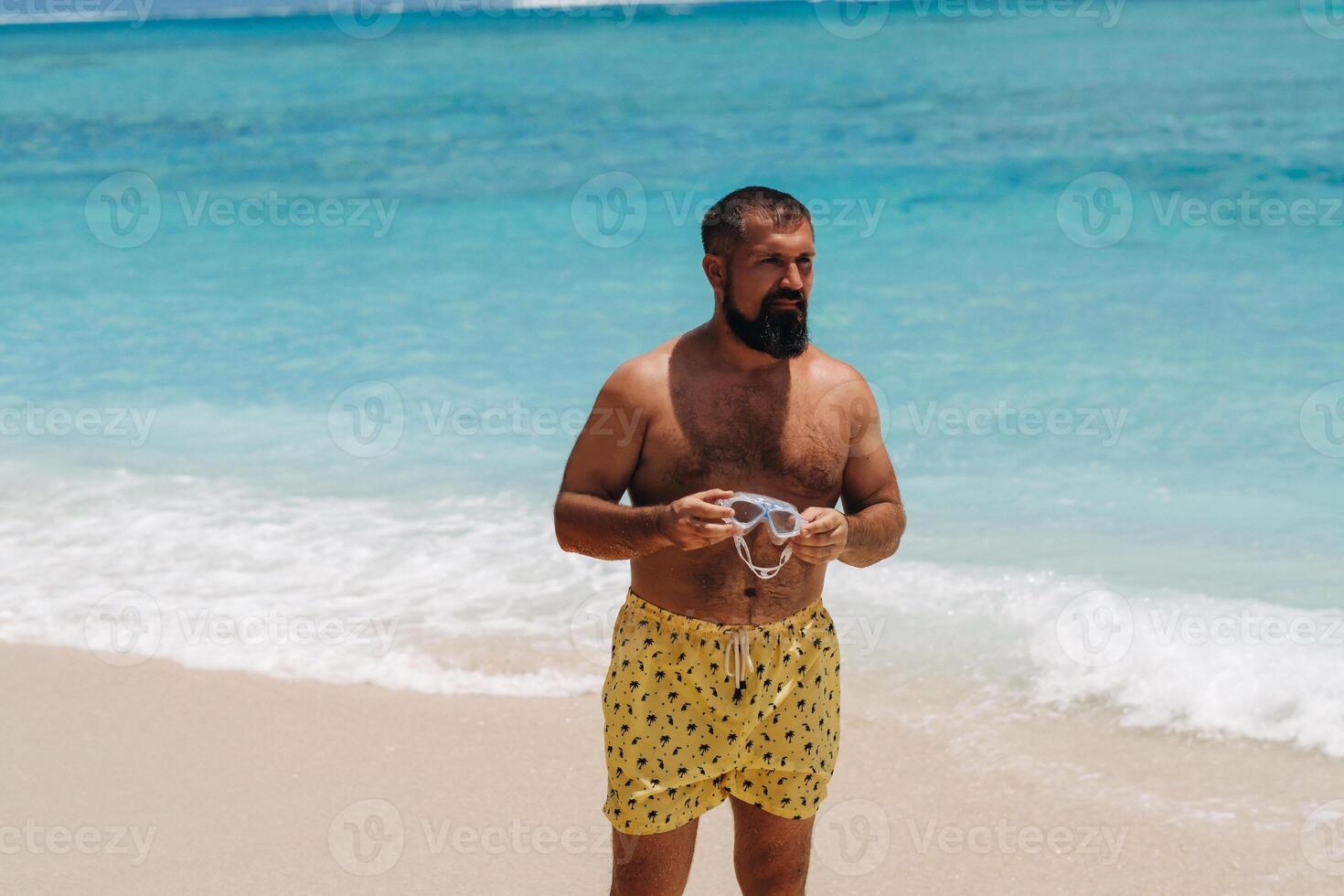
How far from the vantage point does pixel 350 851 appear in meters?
3.71

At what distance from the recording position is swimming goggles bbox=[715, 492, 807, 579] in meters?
2.49

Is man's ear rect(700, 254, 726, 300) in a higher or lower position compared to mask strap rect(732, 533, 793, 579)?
higher

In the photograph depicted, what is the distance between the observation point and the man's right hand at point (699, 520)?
2400 millimetres

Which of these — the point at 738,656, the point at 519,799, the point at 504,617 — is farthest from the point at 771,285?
the point at 504,617

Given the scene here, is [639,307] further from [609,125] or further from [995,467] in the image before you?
[609,125]

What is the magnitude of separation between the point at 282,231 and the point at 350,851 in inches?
420

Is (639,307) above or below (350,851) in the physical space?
above

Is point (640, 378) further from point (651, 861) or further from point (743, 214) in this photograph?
point (651, 861)

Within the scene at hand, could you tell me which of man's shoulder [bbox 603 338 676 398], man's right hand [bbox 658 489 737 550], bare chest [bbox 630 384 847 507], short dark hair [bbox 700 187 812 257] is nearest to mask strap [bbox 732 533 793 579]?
bare chest [bbox 630 384 847 507]

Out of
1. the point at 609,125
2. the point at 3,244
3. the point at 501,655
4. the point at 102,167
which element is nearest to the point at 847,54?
the point at 609,125

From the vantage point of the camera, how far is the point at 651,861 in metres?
2.74

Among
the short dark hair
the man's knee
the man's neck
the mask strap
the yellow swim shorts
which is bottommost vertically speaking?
the man's knee

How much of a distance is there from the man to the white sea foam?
Answer: 1.93 metres

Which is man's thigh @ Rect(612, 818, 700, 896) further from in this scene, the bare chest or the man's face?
the man's face
